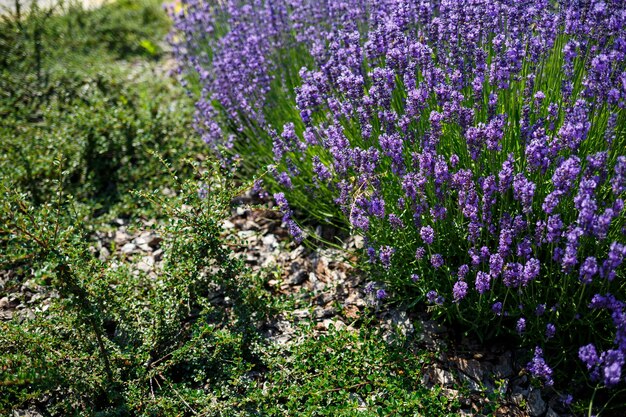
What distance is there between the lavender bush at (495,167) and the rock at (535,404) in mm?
150

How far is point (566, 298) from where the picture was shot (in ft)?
7.93

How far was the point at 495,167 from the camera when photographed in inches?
105

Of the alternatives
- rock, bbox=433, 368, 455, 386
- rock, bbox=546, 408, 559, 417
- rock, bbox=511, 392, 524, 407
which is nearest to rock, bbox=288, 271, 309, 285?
rock, bbox=433, 368, 455, 386

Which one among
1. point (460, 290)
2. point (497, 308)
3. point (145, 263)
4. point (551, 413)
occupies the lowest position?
point (551, 413)

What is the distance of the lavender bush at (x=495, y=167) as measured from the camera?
7.57 feet

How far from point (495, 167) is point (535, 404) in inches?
43.9

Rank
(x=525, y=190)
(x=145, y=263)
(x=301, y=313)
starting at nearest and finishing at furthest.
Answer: (x=525, y=190) < (x=301, y=313) < (x=145, y=263)

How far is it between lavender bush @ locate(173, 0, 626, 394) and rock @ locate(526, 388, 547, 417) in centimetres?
15

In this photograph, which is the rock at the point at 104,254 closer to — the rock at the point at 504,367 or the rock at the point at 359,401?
the rock at the point at 359,401

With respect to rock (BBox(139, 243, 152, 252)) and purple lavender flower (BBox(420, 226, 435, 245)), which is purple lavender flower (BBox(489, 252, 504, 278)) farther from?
rock (BBox(139, 243, 152, 252))

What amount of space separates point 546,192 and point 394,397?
1.20 meters

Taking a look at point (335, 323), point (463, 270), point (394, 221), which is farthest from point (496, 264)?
point (335, 323)

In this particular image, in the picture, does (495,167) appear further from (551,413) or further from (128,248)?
(128,248)

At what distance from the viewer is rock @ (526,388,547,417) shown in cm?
254
